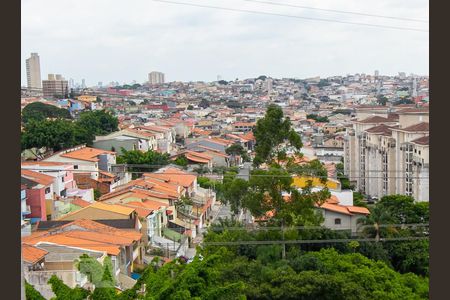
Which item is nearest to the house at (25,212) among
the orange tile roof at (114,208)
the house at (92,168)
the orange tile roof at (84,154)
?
the orange tile roof at (114,208)

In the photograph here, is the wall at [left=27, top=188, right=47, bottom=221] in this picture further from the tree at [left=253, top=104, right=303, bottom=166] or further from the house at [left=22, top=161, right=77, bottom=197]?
the tree at [left=253, top=104, right=303, bottom=166]

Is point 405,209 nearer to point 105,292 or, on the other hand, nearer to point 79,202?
point 79,202

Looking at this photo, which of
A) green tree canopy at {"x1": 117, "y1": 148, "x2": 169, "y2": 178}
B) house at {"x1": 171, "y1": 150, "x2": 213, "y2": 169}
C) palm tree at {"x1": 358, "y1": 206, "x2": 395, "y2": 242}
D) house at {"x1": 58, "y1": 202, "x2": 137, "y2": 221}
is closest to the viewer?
house at {"x1": 58, "y1": 202, "x2": 137, "y2": 221}

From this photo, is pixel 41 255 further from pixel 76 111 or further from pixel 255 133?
pixel 76 111

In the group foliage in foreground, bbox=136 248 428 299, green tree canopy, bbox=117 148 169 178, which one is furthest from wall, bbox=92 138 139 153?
foliage in foreground, bbox=136 248 428 299

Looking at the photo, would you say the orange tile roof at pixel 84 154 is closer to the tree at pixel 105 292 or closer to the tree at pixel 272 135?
the tree at pixel 272 135

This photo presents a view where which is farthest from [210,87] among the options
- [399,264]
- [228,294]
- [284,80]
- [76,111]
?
[228,294]

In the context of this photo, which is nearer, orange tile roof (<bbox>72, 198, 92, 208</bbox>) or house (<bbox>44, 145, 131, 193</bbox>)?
orange tile roof (<bbox>72, 198, 92, 208</bbox>)
